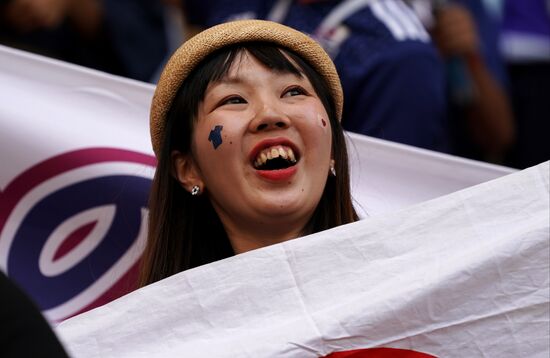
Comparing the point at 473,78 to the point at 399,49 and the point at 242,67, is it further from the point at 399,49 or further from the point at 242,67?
the point at 242,67

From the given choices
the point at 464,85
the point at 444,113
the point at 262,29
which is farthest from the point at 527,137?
the point at 262,29

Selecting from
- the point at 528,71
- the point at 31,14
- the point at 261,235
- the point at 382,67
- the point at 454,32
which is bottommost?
the point at 261,235

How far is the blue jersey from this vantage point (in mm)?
4043

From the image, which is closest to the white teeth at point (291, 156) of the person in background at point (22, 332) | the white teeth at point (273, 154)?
the white teeth at point (273, 154)

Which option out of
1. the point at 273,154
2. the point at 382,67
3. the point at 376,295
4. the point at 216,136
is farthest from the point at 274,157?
the point at 382,67

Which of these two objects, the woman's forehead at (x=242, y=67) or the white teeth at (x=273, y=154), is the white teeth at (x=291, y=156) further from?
the woman's forehead at (x=242, y=67)

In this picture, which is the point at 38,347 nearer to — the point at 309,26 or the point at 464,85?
the point at 309,26

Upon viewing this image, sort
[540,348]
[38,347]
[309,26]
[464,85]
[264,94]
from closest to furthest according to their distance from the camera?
[38,347] < [540,348] < [264,94] < [309,26] < [464,85]

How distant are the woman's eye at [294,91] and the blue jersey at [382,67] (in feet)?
3.98

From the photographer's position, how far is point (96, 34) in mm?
4625

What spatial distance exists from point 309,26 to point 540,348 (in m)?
2.01

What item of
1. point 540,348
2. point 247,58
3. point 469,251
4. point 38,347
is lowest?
point 38,347

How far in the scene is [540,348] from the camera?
2.27m

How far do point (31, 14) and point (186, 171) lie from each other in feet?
5.57
